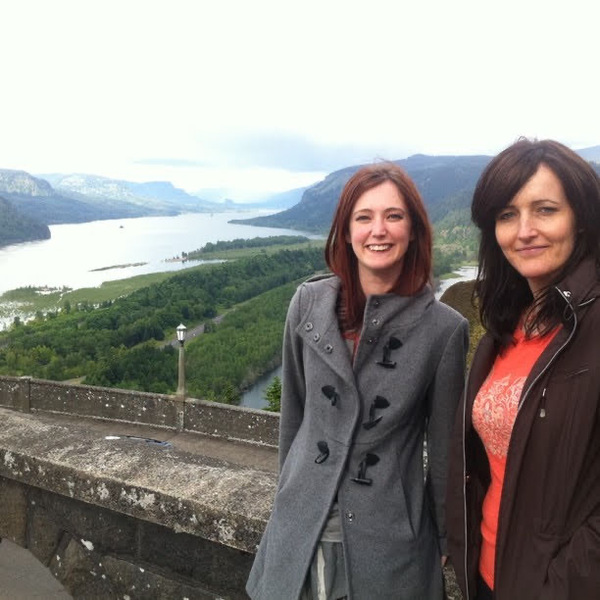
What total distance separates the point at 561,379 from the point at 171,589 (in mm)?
1323

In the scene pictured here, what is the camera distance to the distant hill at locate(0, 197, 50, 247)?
121 metres

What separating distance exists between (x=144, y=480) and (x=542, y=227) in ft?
4.38

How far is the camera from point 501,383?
1.31 m

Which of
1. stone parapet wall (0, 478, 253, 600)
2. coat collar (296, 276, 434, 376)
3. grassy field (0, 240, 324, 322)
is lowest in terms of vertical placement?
grassy field (0, 240, 324, 322)

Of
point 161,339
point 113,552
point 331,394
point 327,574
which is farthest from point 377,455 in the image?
point 161,339

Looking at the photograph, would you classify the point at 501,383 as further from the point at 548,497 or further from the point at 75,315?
the point at 75,315

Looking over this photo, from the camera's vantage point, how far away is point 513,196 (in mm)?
1342

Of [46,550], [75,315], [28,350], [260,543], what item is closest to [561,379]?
[260,543]

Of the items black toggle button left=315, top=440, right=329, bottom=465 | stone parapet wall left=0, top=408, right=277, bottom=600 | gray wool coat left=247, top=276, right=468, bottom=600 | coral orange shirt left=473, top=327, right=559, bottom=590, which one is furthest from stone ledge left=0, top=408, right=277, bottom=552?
coral orange shirt left=473, top=327, right=559, bottom=590

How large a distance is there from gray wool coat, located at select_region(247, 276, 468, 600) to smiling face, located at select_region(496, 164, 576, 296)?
0.25 metres

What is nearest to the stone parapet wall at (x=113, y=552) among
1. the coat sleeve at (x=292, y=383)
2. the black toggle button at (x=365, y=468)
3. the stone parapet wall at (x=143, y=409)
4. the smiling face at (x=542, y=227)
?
the coat sleeve at (x=292, y=383)

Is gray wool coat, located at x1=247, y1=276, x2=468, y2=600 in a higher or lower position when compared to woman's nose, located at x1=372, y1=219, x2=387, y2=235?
lower

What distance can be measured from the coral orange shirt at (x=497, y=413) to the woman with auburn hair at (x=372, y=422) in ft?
0.44

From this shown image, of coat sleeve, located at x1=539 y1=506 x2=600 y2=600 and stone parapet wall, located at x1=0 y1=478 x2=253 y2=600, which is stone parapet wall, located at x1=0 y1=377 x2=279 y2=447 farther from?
coat sleeve, located at x1=539 y1=506 x2=600 y2=600
